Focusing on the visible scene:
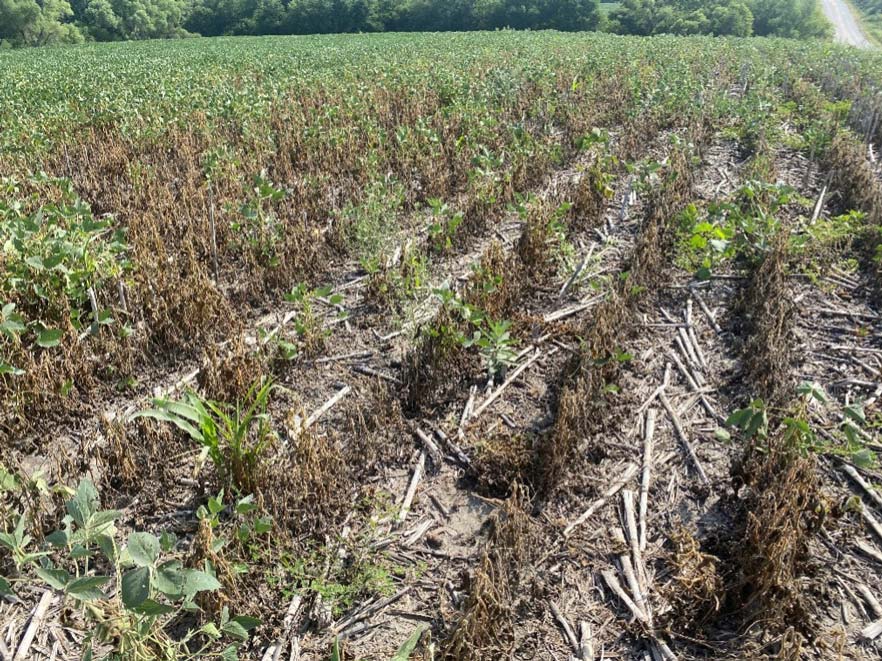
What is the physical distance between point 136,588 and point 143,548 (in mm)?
96

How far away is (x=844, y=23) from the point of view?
60281 mm

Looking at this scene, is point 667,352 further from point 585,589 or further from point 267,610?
point 267,610

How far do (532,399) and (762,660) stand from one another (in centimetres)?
177

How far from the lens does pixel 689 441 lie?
3.26 metres

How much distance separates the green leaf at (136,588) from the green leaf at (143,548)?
0.02 meters

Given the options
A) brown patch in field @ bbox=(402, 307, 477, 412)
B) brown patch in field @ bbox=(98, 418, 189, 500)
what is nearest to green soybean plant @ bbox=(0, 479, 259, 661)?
brown patch in field @ bbox=(98, 418, 189, 500)

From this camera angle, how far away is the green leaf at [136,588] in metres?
1.48

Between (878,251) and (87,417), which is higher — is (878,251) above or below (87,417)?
below

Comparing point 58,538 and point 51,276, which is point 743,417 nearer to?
point 58,538

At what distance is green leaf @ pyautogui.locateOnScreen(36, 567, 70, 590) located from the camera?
150 centimetres

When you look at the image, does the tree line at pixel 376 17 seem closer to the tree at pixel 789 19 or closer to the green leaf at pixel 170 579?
the tree at pixel 789 19

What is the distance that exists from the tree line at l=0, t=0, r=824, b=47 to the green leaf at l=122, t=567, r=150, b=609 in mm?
53982

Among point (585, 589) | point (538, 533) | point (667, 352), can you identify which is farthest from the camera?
point (667, 352)

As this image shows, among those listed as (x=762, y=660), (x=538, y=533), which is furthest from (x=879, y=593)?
(x=538, y=533)
